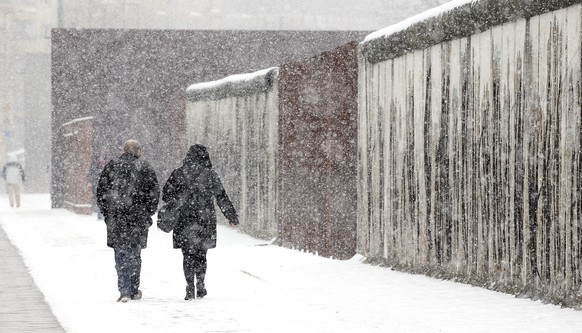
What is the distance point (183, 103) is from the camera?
3441cm

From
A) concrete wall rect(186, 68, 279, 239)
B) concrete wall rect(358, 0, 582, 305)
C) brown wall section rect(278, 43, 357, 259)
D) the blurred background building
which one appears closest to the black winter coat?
concrete wall rect(358, 0, 582, 305)

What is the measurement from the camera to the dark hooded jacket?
12945 mm

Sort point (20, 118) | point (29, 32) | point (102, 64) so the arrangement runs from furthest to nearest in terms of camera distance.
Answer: point (29, 32) → point (20, 118) → point (102, 64)

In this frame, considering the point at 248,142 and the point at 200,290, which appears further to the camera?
the point at 248,142

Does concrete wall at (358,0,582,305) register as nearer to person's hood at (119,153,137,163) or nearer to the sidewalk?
person's hood at (119,153,137,163)

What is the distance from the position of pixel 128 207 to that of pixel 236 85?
10.2m

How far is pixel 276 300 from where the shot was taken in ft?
40.7

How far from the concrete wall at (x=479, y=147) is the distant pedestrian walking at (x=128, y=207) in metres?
3.07

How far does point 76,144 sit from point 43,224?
6293 mm

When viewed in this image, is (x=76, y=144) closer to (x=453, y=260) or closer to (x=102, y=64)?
(x=102, y=64)

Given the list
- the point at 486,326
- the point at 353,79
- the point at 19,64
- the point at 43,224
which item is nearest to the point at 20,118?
the point at 19,64

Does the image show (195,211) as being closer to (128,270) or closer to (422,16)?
(128,270)

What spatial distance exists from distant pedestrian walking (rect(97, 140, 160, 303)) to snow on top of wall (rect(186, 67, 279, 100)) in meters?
7.17

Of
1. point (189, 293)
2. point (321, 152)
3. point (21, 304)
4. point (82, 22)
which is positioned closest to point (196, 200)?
point (189, 293)
